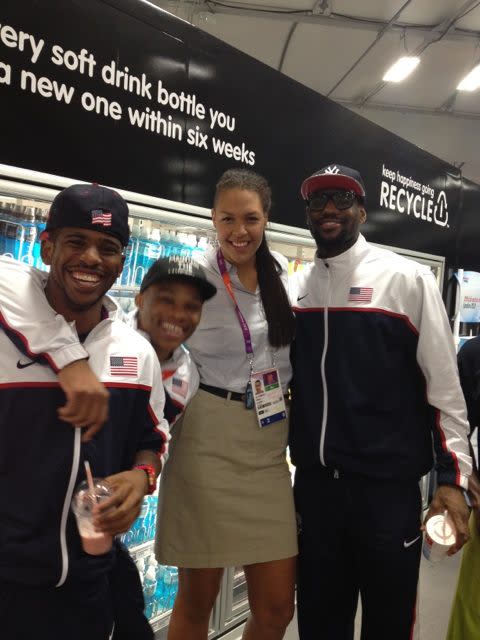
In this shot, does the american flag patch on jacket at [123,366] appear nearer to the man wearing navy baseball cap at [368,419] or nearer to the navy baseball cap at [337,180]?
the man wearing navy baseball cap at [368,419]

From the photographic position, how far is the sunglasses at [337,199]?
194 centimetres

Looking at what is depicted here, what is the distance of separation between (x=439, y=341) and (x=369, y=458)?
1.57ft

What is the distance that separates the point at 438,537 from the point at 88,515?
1.11 metres

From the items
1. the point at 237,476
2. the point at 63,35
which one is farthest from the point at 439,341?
the point at 63,35

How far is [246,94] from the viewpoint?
8.95 ft

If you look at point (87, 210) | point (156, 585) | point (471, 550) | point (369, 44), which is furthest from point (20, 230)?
point (369, 44)

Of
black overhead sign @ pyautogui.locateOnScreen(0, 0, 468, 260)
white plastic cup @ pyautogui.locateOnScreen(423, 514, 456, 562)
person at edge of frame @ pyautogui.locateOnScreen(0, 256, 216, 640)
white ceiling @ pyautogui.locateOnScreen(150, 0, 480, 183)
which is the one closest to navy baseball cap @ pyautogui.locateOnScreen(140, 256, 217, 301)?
person at edge of frame @ pyautogui.locateOnScreen(0, 256, 216, 640)

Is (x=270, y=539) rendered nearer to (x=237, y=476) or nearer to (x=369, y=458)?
(x=237, y=476)

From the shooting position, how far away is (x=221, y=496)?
1874 mm

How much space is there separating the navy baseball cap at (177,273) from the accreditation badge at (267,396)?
1.35 feet

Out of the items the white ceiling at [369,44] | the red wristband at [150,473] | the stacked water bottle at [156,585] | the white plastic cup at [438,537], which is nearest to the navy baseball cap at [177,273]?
the red wristband at [150,473]

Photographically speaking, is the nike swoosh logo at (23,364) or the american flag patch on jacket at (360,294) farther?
the american flag patch on jacket at (360,294)

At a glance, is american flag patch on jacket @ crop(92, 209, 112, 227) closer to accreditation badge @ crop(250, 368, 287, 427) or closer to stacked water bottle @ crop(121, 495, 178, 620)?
accreditation badge @ crop(250, 368, 287, 427)

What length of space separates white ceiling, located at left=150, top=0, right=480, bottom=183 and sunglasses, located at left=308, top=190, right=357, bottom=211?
454 cm
